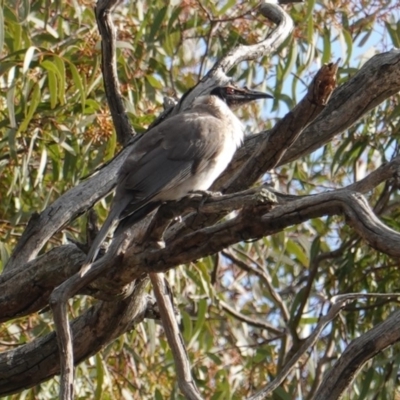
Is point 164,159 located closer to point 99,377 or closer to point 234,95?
point 234,95

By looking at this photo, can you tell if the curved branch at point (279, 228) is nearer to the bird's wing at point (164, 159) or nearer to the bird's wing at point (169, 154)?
the bird's wing at point (164, 159)

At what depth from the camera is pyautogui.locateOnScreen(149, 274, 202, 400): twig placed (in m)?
3.46

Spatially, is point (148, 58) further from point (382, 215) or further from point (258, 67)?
point (382, 215)

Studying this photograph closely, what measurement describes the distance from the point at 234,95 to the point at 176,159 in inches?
29.8

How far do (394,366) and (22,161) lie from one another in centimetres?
193

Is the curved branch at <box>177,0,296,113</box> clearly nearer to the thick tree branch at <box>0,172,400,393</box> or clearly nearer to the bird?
the bird

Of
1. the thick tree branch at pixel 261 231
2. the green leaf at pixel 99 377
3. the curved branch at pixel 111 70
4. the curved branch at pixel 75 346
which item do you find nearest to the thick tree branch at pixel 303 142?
the curved branch at pixel 111 70

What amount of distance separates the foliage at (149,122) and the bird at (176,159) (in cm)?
51

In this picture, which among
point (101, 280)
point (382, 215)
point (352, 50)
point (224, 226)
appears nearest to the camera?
point (224, 226)

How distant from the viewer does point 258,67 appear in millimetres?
6266

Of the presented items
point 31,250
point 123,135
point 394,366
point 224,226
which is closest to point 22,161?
point 123,135

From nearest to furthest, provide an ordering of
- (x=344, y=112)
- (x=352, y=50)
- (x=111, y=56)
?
(x=344, y=112) → (x=111, y=56) → (x=352, y=50)

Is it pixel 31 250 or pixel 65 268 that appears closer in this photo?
pixel 65 268

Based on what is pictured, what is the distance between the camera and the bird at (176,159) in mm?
3957
